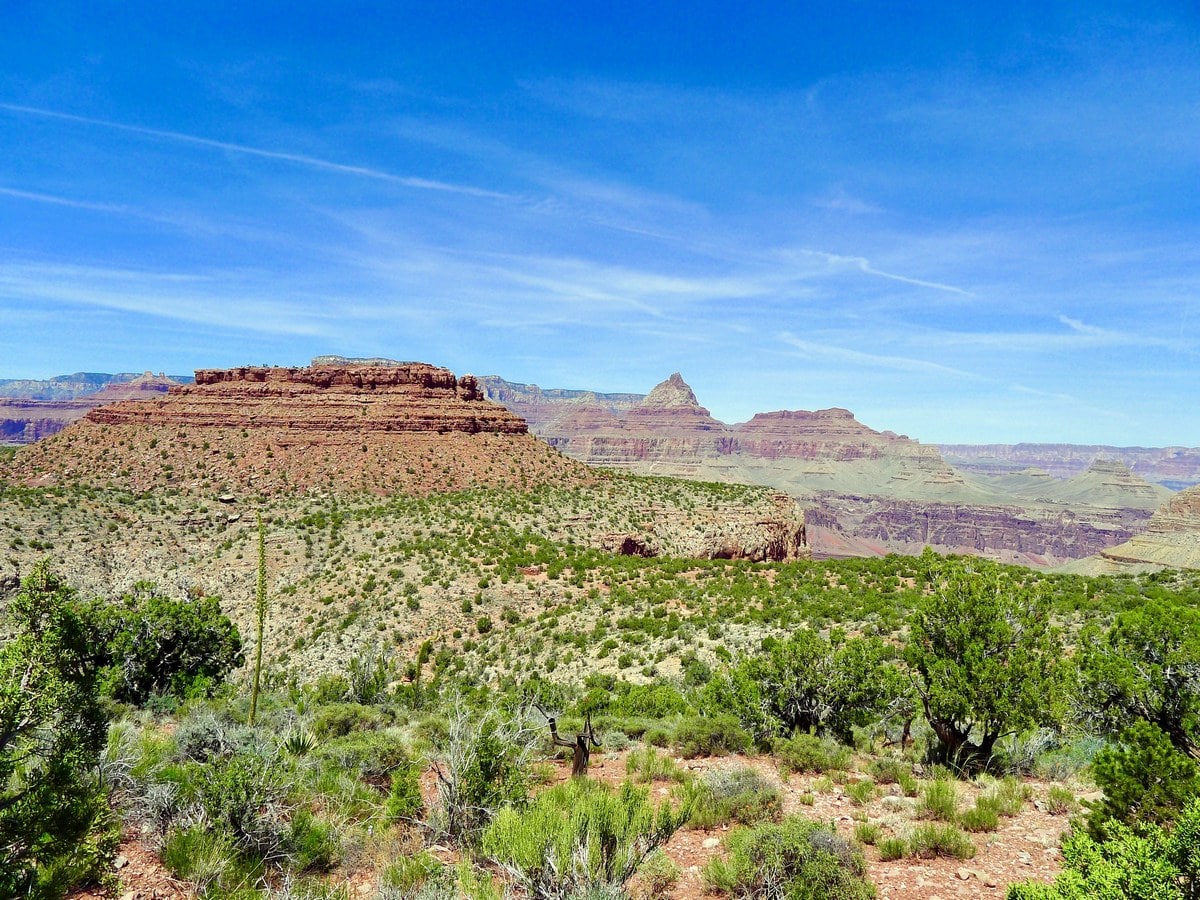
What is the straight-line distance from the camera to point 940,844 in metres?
7.17

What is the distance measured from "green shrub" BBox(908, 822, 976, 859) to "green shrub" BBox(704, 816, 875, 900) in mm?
966

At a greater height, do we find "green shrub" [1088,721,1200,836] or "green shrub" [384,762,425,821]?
"green shrub" [1088,721,1200,836]

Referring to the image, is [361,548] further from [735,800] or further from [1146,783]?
Answer: [1146,783]

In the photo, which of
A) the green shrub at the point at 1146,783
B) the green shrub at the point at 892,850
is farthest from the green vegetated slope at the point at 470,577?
the green shrub at the point at 892,850

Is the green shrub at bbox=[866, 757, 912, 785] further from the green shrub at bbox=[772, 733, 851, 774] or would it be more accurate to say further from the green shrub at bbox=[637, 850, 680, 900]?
the green shrub at bbox=[637, 850, 680, 900]

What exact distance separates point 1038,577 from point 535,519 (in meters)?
29.2

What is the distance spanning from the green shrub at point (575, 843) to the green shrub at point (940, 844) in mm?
3173

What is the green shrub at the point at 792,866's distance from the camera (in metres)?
5.91

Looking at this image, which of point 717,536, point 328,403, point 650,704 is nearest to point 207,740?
point 650,704

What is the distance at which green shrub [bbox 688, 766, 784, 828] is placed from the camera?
817 cm

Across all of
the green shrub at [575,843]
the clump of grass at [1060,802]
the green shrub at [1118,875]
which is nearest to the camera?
the green shrub at [1118,875]

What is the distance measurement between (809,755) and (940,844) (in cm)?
342

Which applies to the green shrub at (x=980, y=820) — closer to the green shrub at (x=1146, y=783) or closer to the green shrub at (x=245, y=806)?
the green shrub at (x=1146, y=783)

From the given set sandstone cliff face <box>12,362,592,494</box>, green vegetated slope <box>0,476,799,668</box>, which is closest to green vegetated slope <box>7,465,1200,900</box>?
green vegetated slope <box>0,476,799,668</box>
